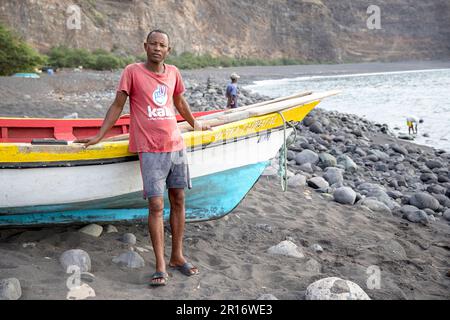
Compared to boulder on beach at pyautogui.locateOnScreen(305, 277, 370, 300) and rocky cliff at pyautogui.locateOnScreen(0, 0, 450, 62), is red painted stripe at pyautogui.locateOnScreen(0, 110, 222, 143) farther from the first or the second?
rocky cliff at pyautogui.locateOnScreen(0, 0, 450, 62)

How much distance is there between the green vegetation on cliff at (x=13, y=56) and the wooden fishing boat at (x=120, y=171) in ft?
55.7

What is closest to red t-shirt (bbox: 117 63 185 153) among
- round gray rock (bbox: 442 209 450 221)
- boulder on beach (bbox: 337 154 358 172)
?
round gray rock (bbox: 442 209 450 221)

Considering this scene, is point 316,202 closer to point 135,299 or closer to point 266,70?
point 135,299

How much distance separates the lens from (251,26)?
165ft

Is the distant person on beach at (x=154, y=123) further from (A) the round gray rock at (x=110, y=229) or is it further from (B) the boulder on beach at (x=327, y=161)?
(B) the boulder on beach at (x=327, y=161)

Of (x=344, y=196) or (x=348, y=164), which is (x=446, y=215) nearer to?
(x=344, y=196)

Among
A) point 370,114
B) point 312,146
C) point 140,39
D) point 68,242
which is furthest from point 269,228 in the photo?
point 140,39

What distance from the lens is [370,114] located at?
50.1 ft

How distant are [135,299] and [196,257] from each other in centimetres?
81

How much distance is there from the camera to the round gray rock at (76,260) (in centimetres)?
301

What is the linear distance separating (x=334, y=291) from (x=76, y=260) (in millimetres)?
1635

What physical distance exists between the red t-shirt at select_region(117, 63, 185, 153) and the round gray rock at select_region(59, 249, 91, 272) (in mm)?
803

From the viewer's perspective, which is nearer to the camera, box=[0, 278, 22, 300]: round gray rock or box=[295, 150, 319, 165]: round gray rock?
box=[0, 278, 22, 300]: round gray rock

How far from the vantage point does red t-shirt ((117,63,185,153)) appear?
9.47ft
